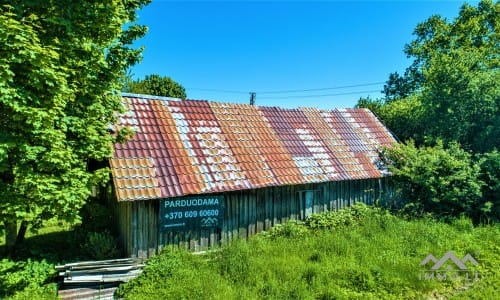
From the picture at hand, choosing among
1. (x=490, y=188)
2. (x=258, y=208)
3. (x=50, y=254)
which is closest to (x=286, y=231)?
(x=258, y=208)

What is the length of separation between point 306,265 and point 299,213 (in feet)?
11.4

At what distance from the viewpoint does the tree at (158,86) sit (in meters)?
37.0

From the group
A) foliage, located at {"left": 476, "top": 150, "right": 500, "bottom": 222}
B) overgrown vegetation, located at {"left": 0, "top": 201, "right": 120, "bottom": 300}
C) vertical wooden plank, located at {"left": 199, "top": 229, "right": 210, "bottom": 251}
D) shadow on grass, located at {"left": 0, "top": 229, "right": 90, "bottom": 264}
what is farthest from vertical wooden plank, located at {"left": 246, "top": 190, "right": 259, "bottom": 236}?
foliage, located at {"left": 476, "top": 150, "right": 500, "bottom": 222}

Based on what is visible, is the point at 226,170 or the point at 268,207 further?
the point at 268,207

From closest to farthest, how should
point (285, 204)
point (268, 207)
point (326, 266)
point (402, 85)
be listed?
point (326, 266) < point (268, 207) < point (285, 204) < point (402, 85)

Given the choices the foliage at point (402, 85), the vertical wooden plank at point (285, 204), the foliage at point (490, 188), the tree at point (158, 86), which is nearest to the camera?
the vertical wooden plank at point (285, 204)

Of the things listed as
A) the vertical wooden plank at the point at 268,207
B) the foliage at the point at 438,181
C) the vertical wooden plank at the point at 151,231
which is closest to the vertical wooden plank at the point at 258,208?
the vertical wooden plank at the point at 268,207

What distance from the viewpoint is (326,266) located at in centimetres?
819

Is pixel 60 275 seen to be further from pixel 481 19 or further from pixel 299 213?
pixel 481 19

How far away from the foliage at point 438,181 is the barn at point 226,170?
104 cm

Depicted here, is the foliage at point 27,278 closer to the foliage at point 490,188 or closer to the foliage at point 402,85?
the foliage at point 490,188
